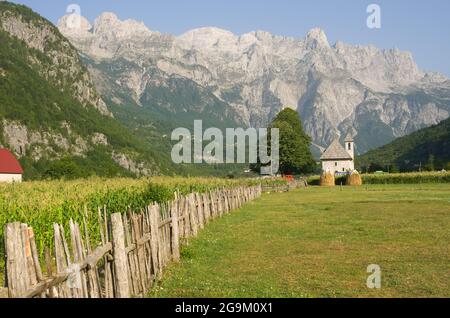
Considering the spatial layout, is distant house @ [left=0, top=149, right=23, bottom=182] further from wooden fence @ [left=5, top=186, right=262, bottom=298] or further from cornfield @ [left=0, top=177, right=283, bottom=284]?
wooden fence @ [left=5, top=186, right=262, bottom=298]

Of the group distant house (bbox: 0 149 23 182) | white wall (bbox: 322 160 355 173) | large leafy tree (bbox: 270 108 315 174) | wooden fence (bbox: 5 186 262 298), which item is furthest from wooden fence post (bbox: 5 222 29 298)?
white wall (bbox: 322 160 355 173)

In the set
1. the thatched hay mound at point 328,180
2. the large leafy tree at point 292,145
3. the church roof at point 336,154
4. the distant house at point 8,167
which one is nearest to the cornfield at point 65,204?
the distant house at point 8,167

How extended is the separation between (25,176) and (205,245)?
5158 inches

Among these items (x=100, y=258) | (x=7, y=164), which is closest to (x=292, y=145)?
(x=7, y=164)

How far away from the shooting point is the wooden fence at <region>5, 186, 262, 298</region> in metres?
6.95

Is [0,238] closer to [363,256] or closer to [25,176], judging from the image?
[363,256]

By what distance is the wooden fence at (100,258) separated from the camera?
695cm

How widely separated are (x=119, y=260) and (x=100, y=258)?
1.63 feet

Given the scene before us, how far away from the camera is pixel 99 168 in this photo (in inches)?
6708

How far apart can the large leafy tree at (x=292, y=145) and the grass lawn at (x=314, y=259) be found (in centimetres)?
6213

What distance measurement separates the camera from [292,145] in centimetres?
8944

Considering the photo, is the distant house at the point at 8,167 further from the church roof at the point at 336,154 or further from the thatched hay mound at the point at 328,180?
the church roof at the point at 336,154

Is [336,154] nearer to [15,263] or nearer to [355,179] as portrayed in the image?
[355,179]

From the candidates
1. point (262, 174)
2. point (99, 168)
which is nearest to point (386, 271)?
point (262, 174)
